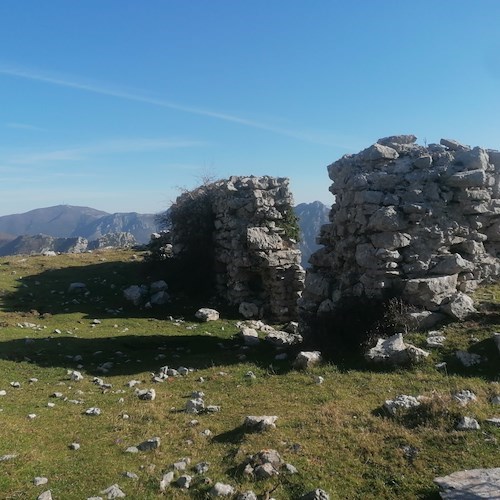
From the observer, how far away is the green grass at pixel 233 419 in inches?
324

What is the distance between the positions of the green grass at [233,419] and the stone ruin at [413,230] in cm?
148

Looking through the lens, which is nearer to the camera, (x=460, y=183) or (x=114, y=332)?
(x=460, y=183)

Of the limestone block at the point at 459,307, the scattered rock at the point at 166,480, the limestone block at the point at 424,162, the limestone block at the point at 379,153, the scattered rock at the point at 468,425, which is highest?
the limestone block at the point at 379,153

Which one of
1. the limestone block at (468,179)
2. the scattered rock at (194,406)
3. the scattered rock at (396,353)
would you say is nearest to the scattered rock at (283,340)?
the scattered rock at (396,353)

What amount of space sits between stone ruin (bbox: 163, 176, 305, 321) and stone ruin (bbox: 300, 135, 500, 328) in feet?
23.0

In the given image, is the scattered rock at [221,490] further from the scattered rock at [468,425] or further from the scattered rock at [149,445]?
the scattered rock at [468,425]

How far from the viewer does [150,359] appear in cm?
1822

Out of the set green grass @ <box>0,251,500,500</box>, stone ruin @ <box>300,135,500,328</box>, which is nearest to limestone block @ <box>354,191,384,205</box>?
stone ruin @ <box>300,135,500,328</box>

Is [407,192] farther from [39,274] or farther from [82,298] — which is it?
[39,274]

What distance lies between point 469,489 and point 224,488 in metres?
3.72

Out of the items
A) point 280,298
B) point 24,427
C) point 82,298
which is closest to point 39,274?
point 82,298

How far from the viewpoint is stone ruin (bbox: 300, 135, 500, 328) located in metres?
16.7

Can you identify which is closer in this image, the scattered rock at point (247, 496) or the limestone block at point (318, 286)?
the scattered rock at point (247, 496)

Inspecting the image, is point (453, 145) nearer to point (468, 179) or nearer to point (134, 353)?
point (468, 179)
